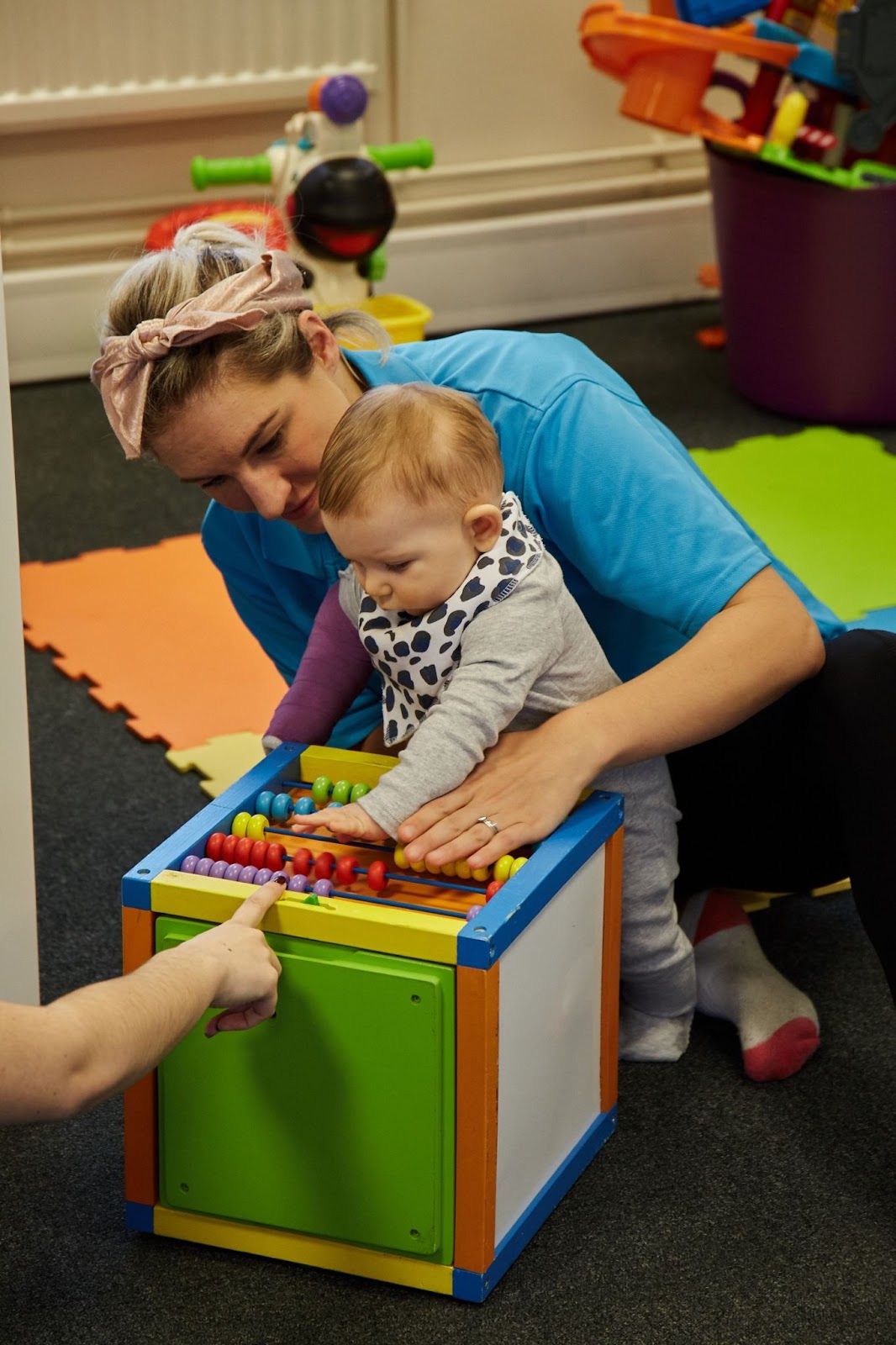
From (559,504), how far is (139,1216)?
25.5 inches

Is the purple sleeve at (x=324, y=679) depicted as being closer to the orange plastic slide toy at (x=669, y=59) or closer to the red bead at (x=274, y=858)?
the red bead at (x=274, y=858)

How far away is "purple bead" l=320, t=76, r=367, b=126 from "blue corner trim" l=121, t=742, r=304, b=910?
5.55 feet

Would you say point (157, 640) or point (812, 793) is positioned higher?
point (812, 793)

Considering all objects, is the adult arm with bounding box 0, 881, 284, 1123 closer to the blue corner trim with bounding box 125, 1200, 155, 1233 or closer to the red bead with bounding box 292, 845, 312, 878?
the red bead with bounding box 292, 845, 312, 878

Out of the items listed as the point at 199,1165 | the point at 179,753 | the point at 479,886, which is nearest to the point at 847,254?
the point at 179,753

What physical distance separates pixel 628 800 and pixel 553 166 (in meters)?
2.41

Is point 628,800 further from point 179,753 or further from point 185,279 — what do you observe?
point 179,753

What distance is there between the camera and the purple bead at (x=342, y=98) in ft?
9.05

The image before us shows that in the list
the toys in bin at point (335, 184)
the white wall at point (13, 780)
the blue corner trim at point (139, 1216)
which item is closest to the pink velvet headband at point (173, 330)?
the white wall at point (13, 780)

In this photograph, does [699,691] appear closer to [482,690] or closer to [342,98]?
[482,690]

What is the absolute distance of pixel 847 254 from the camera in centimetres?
276

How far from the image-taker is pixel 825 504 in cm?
268

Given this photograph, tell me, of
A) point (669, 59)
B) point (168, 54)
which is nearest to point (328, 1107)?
point (669, 59)

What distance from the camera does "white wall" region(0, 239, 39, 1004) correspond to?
1353 millimetres
